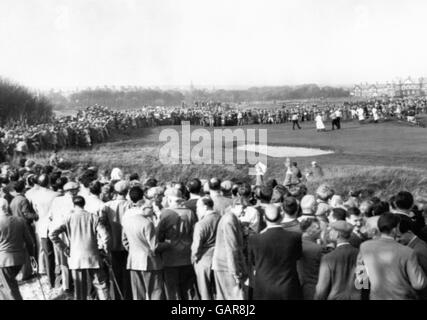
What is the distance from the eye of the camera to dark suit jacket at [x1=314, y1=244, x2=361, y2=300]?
6.70m

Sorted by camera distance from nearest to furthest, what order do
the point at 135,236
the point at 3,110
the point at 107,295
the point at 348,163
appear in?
1. the point at 135,236
2. the point at 107,295
3. the point at 348,163
4. the point at 3,110

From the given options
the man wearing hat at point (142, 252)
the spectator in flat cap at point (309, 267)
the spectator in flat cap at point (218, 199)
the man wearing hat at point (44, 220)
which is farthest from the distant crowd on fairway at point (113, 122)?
the spectator in flat cap at point (309, 267)

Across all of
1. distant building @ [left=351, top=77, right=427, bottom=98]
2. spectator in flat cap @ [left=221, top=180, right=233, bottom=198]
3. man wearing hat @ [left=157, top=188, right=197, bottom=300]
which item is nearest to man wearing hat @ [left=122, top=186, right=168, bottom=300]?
man wearing hat @ [left=157, top=188, right=197, bottom=300]

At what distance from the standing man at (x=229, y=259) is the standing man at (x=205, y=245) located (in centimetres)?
19

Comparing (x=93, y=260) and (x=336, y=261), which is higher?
(x=336, y=261)

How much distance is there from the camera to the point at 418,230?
26.0 ft

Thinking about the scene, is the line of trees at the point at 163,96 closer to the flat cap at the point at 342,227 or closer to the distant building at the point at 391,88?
the distant building at the point at 391,88

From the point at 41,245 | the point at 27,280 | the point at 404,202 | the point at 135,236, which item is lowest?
the point at 27,280

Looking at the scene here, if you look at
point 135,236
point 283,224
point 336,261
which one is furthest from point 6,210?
point 336,261

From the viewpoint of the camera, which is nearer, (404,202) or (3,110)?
(404,202)

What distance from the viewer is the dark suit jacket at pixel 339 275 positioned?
670cm

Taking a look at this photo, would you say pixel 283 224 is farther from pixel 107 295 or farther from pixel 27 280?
pixel 27 280

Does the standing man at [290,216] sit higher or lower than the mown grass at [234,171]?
higher

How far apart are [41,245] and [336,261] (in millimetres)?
6527
